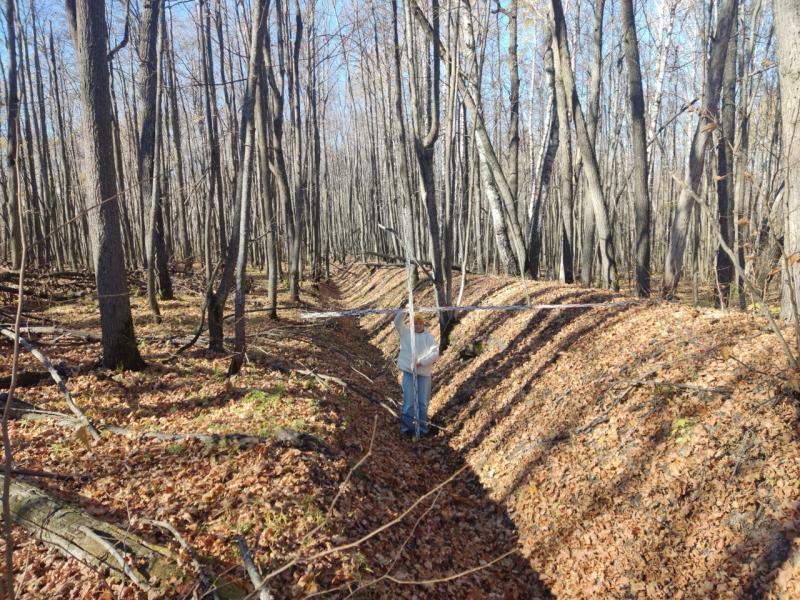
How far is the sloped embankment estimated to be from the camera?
3621mm

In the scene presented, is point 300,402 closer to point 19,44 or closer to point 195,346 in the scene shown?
point 195,346

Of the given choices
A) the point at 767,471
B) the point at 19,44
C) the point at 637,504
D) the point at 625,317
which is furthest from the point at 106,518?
the point at 19,44

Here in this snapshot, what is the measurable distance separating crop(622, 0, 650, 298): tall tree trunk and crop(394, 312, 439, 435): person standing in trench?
16.1 ft

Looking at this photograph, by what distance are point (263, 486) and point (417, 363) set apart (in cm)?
304

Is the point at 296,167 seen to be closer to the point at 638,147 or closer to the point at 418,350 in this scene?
the point at 638,147

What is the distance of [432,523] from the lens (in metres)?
4.95

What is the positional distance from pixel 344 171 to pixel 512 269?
126 feet

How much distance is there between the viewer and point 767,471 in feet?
12.5

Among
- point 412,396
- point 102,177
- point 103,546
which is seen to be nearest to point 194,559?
point 103,546

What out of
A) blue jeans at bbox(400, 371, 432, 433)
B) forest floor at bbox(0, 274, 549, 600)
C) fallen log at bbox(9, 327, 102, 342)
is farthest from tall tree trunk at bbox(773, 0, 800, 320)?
fallen log at bbox(9, 327, 102, 342)

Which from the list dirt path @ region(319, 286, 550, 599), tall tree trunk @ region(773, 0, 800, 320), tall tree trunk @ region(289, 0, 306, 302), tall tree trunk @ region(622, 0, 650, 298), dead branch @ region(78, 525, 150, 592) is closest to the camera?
dead branch @ region(78, 525, 150, 592)

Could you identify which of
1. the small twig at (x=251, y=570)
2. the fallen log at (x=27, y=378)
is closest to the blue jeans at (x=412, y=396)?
the small twig at (x=251, y=570)

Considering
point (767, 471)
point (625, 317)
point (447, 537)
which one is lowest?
point (447, 537)

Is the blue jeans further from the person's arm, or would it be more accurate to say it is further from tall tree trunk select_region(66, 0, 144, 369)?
tall tree trunk select_region(66, 0, 144, 369)
